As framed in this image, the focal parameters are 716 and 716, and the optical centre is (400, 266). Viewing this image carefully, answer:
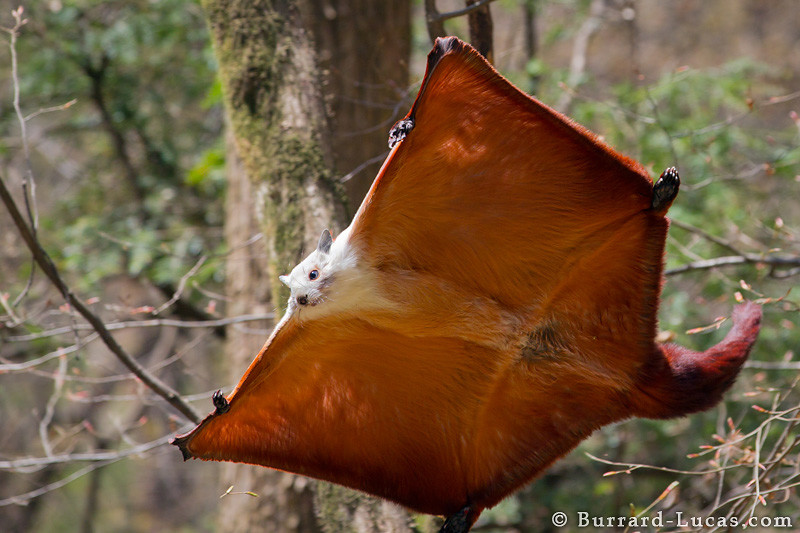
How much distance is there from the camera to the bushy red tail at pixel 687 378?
2.42 m

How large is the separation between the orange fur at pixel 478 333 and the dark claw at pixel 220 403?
0.01 m

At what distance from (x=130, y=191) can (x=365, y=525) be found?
4.39m

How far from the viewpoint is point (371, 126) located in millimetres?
3525

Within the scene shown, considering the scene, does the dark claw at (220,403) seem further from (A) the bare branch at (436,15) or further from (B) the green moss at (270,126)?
(A) the bare branch at (436,15)

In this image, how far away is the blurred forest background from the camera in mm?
3012

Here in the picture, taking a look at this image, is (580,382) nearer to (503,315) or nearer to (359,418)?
(503,315)

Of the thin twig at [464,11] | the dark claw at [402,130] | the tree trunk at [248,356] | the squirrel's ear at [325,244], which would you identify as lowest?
the tree trunk at [248,356]

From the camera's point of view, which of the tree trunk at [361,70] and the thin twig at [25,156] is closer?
the thin twig at [25,156]

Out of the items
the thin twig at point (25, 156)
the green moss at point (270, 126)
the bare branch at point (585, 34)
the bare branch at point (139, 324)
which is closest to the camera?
the thin twig at point (25, 156)

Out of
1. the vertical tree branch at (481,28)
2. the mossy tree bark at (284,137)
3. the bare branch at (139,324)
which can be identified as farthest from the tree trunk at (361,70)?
the bare branch at (139,324)

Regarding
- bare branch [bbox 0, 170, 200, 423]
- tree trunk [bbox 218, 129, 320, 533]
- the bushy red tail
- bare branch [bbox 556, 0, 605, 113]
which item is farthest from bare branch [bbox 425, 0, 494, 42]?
bare branch [bbox 556, 0, 605, 113]

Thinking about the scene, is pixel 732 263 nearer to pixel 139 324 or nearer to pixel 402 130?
pixel 402 130

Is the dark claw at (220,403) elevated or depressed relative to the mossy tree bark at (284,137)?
depressed

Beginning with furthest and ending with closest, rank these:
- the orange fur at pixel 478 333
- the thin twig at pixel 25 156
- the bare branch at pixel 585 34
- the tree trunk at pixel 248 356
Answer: the bare branch at pixel 585 34 → the tree trunk at pixel 248 356 → the thin twig at pixel 25 156 → the orange fur at pixel 478 333
